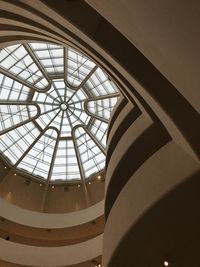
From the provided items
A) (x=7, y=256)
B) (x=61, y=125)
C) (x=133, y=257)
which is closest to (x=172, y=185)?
(x=133, y=257)

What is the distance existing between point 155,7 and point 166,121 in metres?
3.64

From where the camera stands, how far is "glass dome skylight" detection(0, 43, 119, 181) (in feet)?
78.3

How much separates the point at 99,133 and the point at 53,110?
12.2ft

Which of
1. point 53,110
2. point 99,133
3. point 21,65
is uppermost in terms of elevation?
point 21,65

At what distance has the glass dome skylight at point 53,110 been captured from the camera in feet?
78.3

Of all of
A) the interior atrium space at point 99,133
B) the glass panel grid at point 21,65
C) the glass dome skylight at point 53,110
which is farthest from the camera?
the glass dome skylight at point 53,110

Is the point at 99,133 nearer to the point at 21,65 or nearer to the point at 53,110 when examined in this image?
the point at 53,110

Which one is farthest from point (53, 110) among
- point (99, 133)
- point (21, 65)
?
point (21, 65)

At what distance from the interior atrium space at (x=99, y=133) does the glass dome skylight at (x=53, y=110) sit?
75 mm

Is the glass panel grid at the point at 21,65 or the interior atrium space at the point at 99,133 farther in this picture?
the glass panel grid at the point at 21,65

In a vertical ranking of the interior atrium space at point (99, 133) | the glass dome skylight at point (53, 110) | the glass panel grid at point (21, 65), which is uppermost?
the glass panel grid at point (21, 65)

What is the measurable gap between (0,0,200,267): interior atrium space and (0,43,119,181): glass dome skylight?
0.24ft

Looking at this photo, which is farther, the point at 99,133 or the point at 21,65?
the point at 99,133

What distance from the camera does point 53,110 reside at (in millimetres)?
25984
